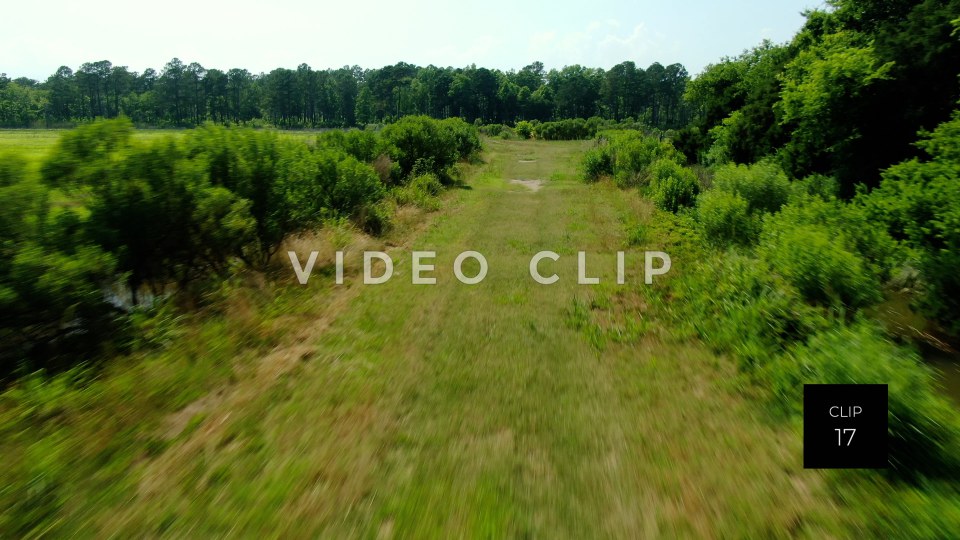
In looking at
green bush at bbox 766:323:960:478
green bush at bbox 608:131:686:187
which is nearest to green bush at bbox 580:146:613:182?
green bush at bbox 608:131:686:187

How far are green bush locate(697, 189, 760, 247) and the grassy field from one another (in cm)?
443

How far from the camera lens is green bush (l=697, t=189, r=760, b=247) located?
11.6 meters

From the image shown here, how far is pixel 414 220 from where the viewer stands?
655 inches

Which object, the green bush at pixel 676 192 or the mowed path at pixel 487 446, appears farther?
the green bush at pixel 676 192

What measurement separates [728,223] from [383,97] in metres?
110

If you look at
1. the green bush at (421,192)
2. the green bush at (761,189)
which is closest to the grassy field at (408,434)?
the green bush at (761,189)

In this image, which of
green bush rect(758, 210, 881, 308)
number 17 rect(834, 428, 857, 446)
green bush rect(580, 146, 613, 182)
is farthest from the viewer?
green bush rect(580, 146, 613, 182)

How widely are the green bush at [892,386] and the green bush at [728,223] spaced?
5.83 meters

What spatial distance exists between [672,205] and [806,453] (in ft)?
43.3

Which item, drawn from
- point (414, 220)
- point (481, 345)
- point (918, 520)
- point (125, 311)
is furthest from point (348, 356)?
point (414, 220)

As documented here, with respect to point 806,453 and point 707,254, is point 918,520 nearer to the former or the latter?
point 806,453

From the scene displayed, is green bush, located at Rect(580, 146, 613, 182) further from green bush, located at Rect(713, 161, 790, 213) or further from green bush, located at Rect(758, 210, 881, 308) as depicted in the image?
green bush, located at Rect(758, 210, 881, 308)

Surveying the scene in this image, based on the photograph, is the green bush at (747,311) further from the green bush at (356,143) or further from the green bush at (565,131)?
the green bush at (565,131)

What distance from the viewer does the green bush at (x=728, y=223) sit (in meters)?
11.6
